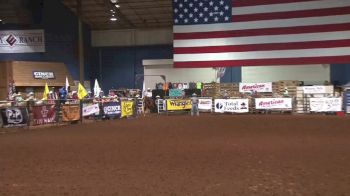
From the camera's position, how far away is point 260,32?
83.0 feet

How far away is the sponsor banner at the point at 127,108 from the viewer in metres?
26.7

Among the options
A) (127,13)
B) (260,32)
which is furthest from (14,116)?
(127,13)

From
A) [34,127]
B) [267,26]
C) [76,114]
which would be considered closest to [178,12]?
[267,26]

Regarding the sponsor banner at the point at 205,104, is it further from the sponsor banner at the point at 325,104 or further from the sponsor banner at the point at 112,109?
the sponsor banner at the point at 112,109

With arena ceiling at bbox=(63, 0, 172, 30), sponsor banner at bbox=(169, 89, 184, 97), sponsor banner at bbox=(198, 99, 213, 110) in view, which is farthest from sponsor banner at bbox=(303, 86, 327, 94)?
arena ceiling at bbox=(63, 0, 172, 30)

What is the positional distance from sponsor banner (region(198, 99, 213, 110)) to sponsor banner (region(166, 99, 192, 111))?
1.11 metres

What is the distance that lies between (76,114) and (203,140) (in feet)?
35.2

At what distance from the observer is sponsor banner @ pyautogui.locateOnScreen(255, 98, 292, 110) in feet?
96.4

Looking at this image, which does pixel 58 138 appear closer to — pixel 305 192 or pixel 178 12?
pixel 305 192

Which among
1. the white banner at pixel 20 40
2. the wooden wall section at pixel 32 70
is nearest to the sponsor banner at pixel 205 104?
the wooden wall section at pixel 32 70

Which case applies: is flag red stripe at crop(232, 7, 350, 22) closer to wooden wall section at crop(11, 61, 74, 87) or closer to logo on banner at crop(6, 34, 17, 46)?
wooden wall section at crop(11, 61, 74, 87)

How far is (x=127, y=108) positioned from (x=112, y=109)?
155 cm

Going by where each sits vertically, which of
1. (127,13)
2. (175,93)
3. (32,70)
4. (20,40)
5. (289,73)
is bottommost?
(175,93)

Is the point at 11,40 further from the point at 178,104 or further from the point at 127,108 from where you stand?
the point at 178,104
